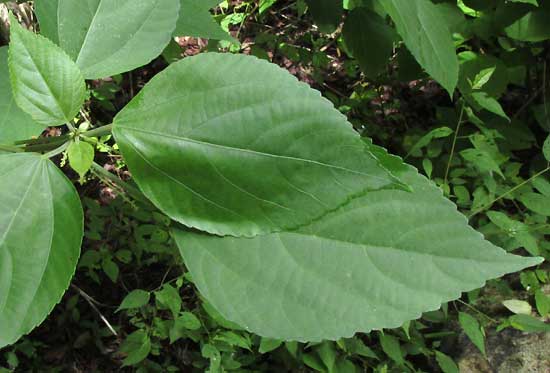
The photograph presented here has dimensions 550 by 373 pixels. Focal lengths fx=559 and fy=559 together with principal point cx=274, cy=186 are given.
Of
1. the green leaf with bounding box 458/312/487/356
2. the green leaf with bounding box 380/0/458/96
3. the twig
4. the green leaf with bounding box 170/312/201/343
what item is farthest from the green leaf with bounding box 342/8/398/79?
the twig

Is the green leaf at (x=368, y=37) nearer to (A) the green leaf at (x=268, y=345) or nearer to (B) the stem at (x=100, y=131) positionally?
(A) the green leaf at (x=268, y=345)

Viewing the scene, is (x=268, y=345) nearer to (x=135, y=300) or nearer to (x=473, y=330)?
(x=135, y=300)

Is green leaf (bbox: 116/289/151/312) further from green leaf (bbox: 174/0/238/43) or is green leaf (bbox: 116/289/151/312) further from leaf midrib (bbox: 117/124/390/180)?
leaf midrib (bbox: 117/124/390/180)

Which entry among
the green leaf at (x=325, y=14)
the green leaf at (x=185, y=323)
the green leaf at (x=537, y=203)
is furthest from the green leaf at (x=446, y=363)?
the green leaf at (x=325, y=14)

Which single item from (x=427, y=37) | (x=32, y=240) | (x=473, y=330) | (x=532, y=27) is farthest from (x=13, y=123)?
(x=532, y=27)

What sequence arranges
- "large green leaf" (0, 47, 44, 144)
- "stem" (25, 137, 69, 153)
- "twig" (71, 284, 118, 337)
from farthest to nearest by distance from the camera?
"twig" (71, 284, 118, 337)
"large green leaf" (0, 47, 44, 144)
"stem" (25, 137, 69, 153)

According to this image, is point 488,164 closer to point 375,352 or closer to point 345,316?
point 375,352
